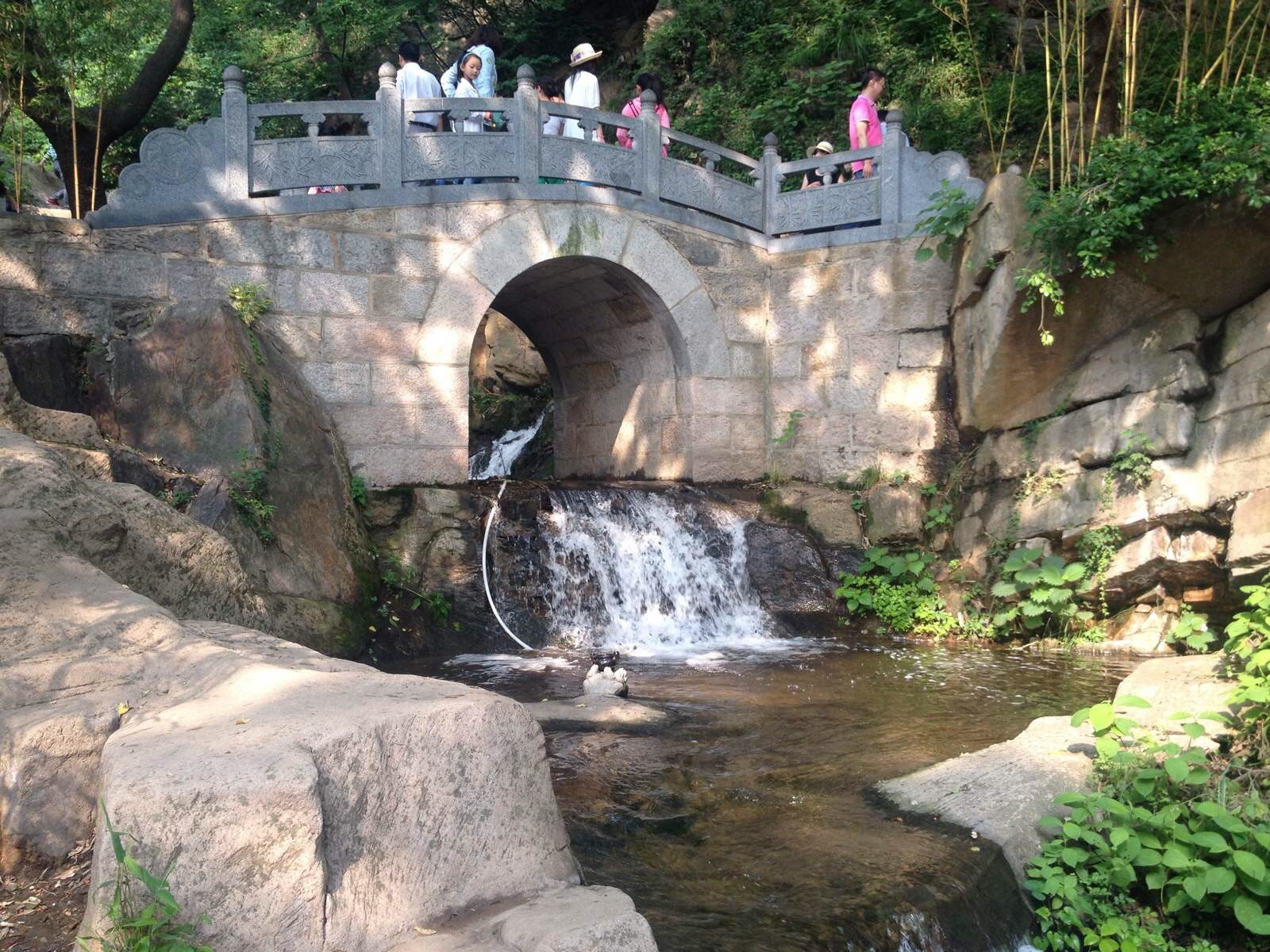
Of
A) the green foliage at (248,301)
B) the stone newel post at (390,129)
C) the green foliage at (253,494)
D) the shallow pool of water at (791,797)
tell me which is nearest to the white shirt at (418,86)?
the stone newel post at (390,129)

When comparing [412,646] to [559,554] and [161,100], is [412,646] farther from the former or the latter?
[161,100]

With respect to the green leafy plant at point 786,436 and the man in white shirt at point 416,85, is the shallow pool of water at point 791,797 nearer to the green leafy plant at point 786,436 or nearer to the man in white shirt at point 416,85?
the green leafy plant at point 786,436

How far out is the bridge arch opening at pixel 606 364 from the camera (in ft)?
37.5

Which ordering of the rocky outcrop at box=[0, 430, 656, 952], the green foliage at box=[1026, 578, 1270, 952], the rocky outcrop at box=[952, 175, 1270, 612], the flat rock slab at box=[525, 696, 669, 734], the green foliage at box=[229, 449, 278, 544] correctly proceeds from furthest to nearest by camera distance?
1. the rocky outcrop at box=[952, 175, 1270, 612]
2. the green foliage at box=[229, 449, 278, 544]
3. the flat rock slab at box=[525, 696, 669, 734]
4. the green foliage at box=[1026, 578, 1270, 952]
5. the rocky outcrop at box=[0, 430, 656, 952]

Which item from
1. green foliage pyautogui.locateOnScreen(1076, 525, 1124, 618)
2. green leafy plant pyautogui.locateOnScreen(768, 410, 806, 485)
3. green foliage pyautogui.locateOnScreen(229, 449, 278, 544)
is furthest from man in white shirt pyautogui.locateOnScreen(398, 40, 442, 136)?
green foliage pyautogui.locateOnScreen(1076, 525, 1124, 618)

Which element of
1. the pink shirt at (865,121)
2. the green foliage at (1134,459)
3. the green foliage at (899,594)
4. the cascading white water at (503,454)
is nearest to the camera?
the green foliage at (1134,459)

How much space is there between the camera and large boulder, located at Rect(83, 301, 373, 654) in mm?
7656

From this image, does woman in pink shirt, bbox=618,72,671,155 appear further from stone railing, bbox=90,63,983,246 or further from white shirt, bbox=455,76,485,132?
white shirt, bbox=455,76,485,132

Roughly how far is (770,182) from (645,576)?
470 centimetres

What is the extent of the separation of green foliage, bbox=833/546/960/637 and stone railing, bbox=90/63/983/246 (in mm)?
3324

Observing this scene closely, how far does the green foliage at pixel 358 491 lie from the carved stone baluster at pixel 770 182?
517 cm

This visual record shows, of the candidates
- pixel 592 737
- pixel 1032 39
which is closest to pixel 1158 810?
pixel 592 737

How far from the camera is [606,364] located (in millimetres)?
12797

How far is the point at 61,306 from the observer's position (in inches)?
334
